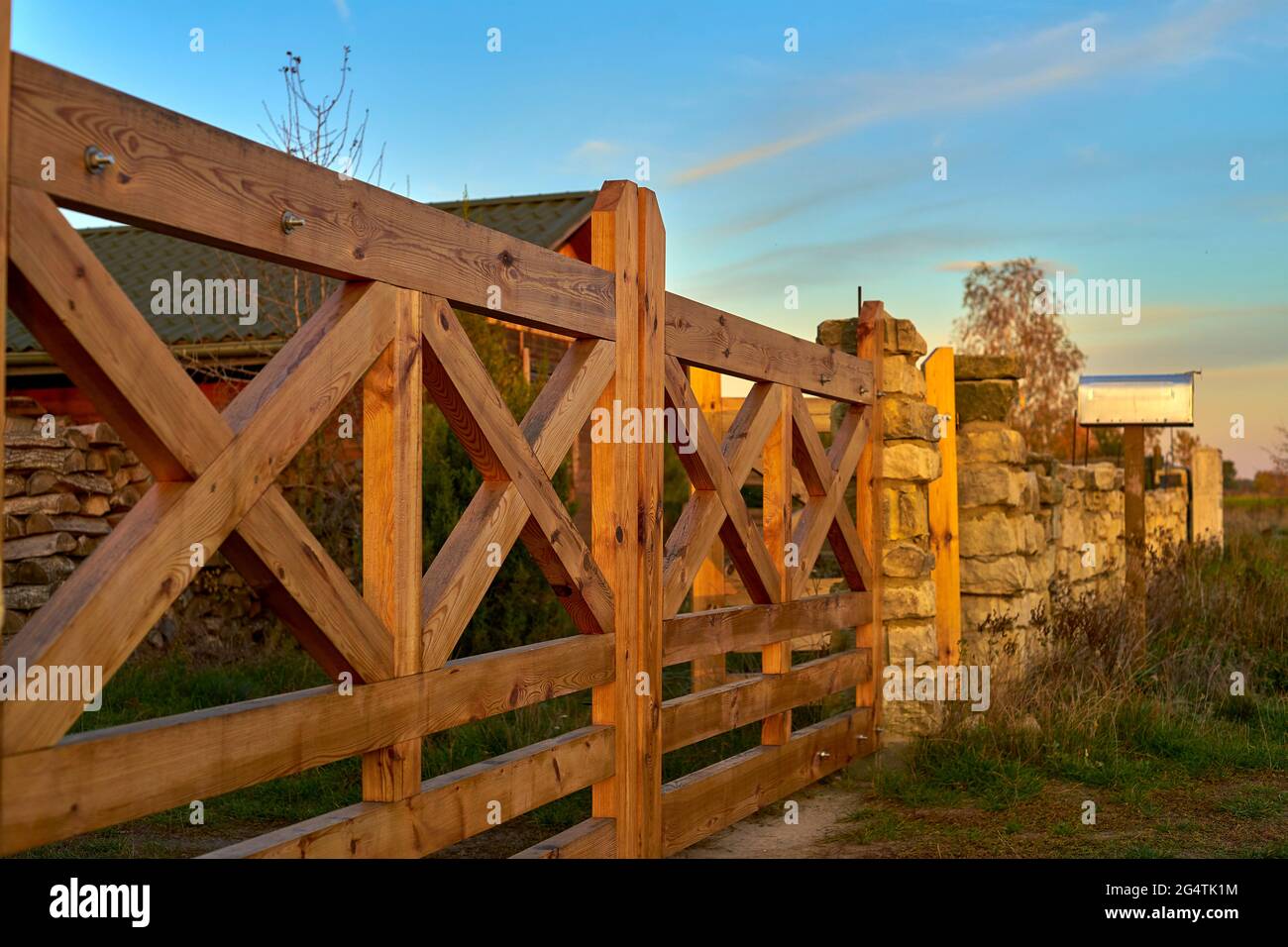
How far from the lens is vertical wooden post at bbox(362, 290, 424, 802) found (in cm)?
317

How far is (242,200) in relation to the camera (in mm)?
2742

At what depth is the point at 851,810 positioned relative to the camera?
19.2ft

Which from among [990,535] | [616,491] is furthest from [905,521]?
[616,491]

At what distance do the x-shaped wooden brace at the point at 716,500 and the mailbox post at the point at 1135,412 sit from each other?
17.0 feet

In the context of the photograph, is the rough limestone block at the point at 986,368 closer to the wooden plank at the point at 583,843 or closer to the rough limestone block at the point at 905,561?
the rough limestone block at the point at 905,561

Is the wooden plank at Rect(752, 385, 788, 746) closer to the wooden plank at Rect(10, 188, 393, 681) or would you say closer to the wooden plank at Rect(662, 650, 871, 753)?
the wooden plank at Rect(662, 650, 871, 753)

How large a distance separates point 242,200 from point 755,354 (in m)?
3.05

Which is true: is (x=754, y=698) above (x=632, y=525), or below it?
below

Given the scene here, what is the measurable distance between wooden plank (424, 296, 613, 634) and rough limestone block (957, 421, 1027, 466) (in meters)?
4.08

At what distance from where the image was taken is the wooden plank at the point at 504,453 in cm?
339

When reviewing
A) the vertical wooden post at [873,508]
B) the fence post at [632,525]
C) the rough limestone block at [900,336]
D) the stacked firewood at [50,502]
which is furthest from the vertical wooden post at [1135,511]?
the stacked firewood at [50,502]

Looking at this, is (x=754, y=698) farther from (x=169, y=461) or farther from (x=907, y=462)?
(x=169, y=461)

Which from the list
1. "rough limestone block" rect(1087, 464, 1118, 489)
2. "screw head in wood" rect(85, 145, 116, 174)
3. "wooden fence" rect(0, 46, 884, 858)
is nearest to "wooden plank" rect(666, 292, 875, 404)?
"wooden fence" rect(0, 46, 884, 858)

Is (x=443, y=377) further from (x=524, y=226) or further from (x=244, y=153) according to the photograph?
(x=524, y=226)
